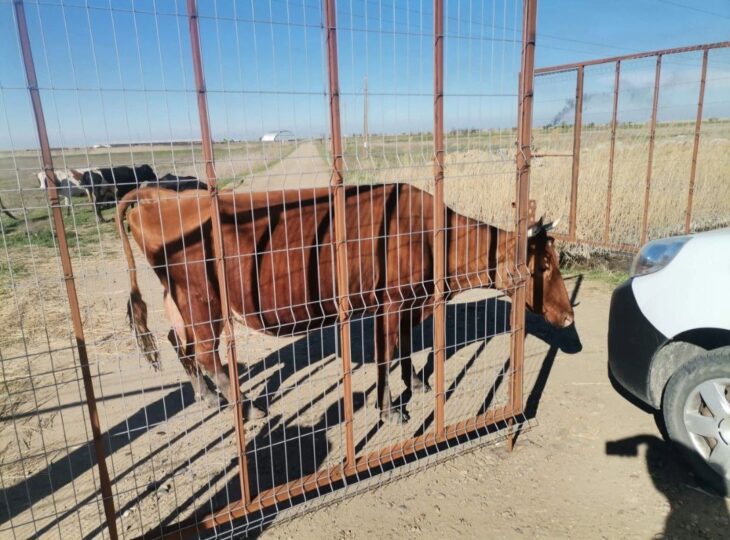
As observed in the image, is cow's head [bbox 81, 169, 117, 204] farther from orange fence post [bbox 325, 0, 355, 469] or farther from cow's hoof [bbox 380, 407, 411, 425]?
cow's hoof [bbox 380, 407, 411, 425]

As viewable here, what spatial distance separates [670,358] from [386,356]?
6.35ft

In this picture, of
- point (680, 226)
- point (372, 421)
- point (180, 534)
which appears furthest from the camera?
point (680, 226)

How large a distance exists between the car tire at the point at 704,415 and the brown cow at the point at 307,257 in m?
1.25

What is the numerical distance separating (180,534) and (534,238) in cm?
331

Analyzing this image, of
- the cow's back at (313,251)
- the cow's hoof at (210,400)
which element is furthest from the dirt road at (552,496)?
the cow's hoof at (210,400)

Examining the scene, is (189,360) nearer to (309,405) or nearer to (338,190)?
(309,405)

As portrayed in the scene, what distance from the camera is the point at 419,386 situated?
4715 mm

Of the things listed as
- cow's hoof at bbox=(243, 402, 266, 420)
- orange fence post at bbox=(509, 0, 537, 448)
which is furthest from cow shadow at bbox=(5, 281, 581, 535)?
orange fence post at bbox=(509, 0, 537, 448)

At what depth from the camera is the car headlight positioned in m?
3.48

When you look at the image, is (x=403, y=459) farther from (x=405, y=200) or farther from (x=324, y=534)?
(x=405, y=200)

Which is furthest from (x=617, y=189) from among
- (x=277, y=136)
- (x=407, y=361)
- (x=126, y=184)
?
(x=126, y=184)

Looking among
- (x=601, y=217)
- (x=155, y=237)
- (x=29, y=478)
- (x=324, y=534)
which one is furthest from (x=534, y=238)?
(x=601, y=217)

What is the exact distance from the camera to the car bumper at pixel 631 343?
137 inches

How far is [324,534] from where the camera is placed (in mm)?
3023
